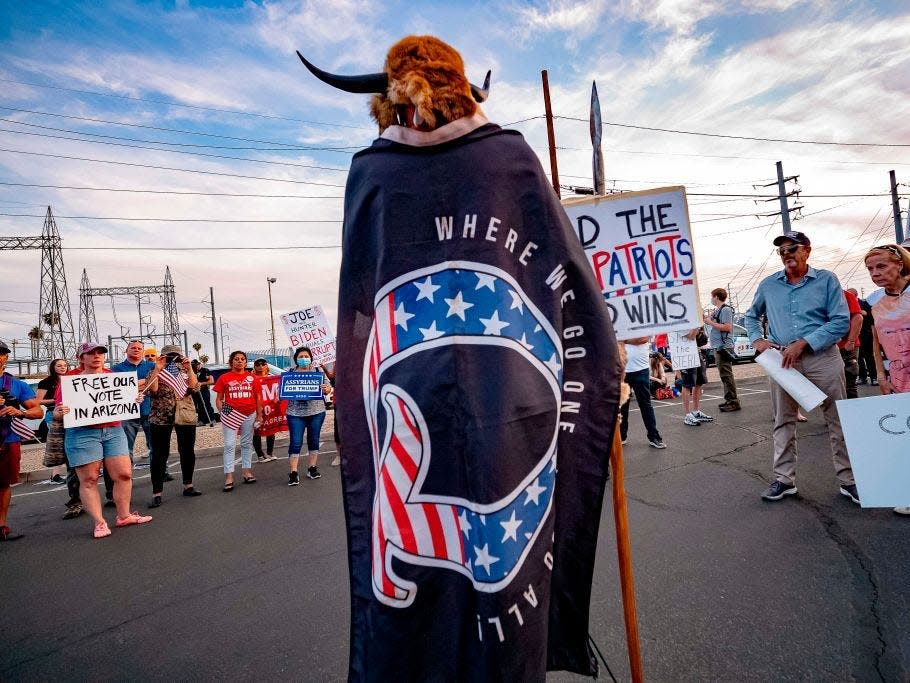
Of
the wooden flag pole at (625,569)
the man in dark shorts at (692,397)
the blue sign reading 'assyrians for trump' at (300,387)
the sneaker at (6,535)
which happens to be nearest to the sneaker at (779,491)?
the wooden flag pole at (625,569)

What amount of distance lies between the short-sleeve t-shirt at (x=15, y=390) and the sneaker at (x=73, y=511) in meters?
1.36

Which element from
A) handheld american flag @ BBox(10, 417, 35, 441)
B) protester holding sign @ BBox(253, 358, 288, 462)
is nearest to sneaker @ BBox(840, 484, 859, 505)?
protester holding sign @ BBox(253, 358, 288, 462)

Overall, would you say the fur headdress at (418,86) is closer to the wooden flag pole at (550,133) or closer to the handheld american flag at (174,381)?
the wooden flag pole at (550,133)

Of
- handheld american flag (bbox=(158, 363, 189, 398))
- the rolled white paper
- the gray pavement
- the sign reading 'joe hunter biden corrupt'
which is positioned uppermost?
the sign reading 'joe hunter biden corrupt'

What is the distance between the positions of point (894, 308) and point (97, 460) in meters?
7.33

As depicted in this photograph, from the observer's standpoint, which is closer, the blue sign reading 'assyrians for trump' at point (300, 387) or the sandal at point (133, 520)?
the sandal at point (133, 520)

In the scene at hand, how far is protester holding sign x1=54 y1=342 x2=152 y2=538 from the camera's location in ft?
16.2

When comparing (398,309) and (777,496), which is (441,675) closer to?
(398,309)

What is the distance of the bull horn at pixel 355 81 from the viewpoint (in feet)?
4.77

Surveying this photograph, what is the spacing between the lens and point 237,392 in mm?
6715

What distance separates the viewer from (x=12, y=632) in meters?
3.05

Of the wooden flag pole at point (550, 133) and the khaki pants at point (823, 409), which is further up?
the wooden flag pole at point (550, 133)

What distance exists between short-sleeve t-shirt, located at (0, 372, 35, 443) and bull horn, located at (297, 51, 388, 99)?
5.66 m

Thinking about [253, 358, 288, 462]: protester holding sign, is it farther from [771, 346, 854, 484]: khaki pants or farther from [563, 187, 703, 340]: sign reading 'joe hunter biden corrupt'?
[771, 346, 854, 484]: khaki pants
